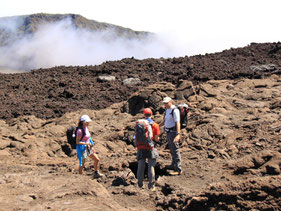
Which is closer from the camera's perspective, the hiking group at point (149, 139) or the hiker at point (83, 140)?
the hiking group at point (149, 139)

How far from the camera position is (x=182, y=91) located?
11.6 m

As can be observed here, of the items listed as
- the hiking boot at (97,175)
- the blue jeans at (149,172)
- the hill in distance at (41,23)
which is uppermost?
the hill in distance at (41,23)

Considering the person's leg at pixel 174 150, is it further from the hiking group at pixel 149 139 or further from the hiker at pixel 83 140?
the hiker at pixel 83 140

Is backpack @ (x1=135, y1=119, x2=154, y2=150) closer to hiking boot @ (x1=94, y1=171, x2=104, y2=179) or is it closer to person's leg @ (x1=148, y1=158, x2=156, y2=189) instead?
person's leg @ (x1=148, y1=158, x2=156, y2=189)

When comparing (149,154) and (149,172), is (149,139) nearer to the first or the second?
(149,154)

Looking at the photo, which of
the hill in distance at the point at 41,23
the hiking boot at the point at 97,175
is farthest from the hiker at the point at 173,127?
the hill in distance at the point at 41,23

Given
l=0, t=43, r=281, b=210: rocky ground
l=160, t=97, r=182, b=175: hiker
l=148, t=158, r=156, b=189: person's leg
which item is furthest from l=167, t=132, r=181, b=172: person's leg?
l=148, t=158, r=156, b=189: person's leg

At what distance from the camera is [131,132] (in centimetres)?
1032

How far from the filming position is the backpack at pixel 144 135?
19.6ft

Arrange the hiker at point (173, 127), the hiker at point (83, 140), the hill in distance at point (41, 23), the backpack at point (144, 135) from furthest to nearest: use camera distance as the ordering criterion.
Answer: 1. the hill in distance at point (41, 23)
2. the hiker at point (83, 140)
3. the hiker at point (173, 127)
4. the backpack at point (144, 135)

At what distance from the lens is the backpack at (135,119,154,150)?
598cm

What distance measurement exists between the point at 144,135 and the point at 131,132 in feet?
14.3

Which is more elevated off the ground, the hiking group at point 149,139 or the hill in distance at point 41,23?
the hill in distance at point 41,23

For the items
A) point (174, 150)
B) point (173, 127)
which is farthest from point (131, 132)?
point (173, 127)
